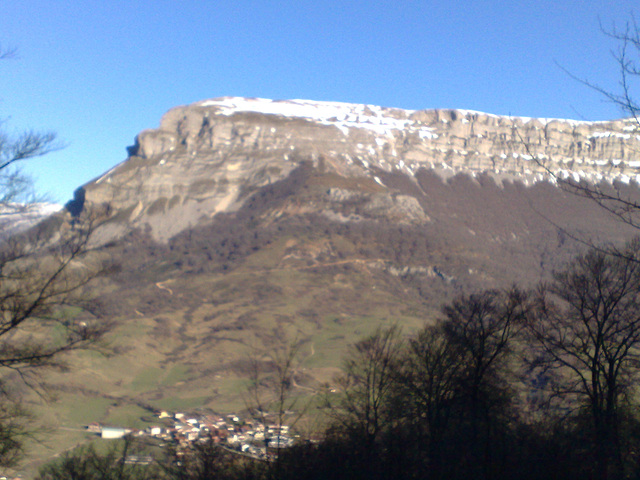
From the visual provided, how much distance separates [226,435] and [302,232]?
74.7 m

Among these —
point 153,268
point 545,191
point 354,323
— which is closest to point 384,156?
point 545,191

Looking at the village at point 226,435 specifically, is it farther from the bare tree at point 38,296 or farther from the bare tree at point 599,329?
the bare tree at point 599,329

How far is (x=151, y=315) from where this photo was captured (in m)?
63.1

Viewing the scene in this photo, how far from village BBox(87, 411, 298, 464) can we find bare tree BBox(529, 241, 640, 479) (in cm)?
597

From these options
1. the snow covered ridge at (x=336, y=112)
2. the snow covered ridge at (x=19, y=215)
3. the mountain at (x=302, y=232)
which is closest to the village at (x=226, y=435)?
the mountain at (x=302, y=232)

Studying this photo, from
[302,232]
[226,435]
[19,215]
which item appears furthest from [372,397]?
[302,232]

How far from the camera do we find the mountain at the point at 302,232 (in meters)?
45.1

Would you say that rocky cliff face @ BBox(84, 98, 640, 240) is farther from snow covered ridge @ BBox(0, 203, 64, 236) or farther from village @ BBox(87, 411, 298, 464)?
snow covered ridge @ BBox(0, 203, 64, 236)

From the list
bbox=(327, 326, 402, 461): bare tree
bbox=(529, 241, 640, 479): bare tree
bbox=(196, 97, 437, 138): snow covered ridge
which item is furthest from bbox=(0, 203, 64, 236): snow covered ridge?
bbox=(196, 97, 437, 138): snow covered ridge

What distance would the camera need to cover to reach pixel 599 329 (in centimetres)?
1140

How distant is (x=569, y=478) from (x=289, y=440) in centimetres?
570

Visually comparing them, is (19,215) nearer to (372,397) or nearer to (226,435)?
(372,397)

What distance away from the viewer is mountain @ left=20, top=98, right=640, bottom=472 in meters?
45.1

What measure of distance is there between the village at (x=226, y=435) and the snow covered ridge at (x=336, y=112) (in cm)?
10994
